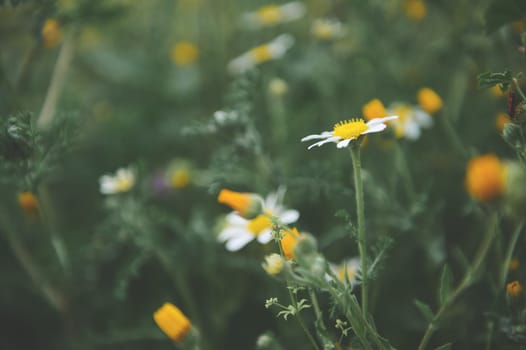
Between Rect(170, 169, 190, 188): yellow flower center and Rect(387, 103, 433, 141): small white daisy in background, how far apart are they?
0.88m

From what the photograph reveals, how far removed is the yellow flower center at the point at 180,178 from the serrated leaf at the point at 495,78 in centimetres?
125

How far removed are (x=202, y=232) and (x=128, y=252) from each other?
0.58 meters

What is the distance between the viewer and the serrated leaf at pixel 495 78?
994 millimetres

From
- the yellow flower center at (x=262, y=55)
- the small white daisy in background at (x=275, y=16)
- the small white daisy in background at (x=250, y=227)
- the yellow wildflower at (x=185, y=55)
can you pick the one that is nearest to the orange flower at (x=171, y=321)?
the small white daisy in background at (x=250, y=227)

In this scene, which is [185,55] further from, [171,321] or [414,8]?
[171,321]

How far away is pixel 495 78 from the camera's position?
3.35 ft

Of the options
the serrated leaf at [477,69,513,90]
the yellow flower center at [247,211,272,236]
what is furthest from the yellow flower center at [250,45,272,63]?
the serrated leaf at [477,69,513,90]

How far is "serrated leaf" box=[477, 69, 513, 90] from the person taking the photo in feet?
3.26

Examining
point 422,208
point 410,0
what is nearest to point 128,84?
point 410,0

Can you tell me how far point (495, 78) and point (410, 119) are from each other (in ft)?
2.46

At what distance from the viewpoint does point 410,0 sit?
2377 millimetres

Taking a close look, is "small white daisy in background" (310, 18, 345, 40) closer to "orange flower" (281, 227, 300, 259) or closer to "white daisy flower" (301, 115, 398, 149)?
"white daisy flower" (301, 115, 398, 149)

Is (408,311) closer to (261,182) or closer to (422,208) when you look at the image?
(422,208)

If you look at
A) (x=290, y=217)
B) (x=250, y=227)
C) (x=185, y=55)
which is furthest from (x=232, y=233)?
(x=185, y=55)
